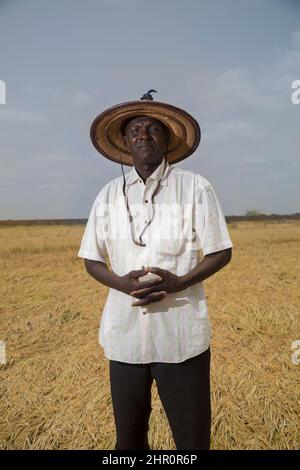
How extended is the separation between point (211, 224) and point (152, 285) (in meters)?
0.38

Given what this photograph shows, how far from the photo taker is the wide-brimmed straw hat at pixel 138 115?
1.92 metres

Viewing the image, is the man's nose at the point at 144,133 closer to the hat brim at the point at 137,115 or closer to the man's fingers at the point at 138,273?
the hat brim at the point at 137,115

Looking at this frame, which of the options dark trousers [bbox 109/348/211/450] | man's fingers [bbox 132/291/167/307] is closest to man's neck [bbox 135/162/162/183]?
man's fingers [bbox 132/291/167/307]

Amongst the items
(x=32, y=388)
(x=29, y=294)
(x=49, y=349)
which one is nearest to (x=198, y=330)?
(x=32, y=388)

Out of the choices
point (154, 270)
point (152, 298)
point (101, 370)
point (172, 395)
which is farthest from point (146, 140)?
point (101, 370)

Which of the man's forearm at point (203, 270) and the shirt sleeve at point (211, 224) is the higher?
the shirt sleeve at point (211, 224)

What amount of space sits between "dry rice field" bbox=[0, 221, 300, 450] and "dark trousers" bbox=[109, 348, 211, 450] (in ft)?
3.61

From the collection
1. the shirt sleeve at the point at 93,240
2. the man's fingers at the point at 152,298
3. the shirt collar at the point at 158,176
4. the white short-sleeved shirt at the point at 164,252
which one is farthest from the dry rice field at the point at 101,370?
the shirt collar at the point at 158,176

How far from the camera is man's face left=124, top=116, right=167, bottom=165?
1.89 m

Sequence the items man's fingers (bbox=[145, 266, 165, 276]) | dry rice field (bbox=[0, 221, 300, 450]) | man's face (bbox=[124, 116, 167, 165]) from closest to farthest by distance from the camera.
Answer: man's fingers (bbox=[145, 266, 165, 276]), man's face (bbox=[124, 116, 167, 165]), dry rice field (bbox=[0, 221, 300, 450])

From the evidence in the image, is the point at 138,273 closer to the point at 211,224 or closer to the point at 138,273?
the point at 138,273

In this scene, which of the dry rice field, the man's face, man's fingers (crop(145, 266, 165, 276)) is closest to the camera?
man's fingers (crop(145, 266, 165, 276))

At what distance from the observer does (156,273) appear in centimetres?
176

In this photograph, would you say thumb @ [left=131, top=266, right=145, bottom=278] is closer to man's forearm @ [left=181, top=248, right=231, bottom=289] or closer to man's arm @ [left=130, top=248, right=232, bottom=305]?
man's arm @ [left=130, top=248, right=232, bottom=305]
